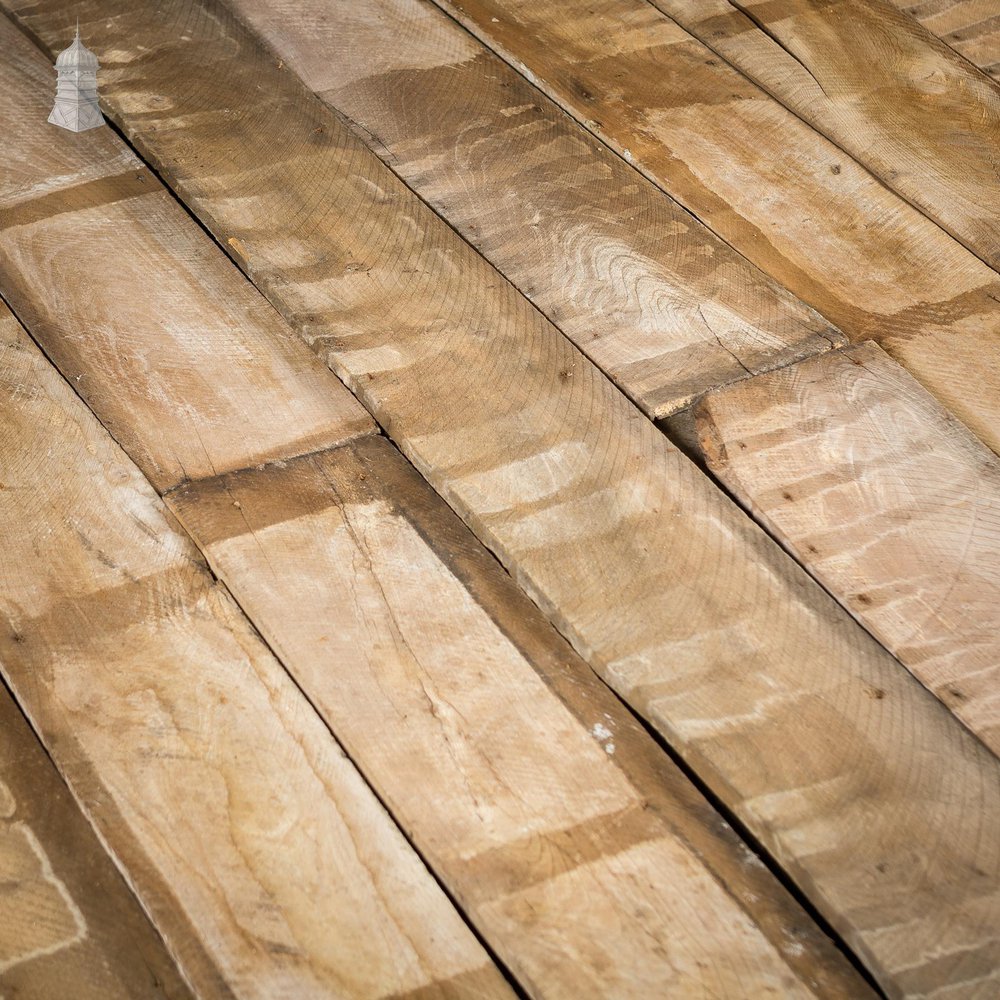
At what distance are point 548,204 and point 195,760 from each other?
1.01 m

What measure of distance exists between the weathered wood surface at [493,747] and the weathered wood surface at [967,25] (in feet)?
4.51

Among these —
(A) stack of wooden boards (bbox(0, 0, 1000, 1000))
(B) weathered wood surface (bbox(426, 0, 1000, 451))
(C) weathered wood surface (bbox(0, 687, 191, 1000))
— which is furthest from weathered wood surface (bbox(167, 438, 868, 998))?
(B) weathered wood surface (bbox(426, 0, 1000, 451))

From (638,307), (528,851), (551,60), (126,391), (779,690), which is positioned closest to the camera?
(528,851)

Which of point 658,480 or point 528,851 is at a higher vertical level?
point 658,480

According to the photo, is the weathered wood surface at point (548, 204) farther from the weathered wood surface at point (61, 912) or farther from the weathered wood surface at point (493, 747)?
the weathered wood surface at point (61, 912)

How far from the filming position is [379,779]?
1259 millimetres

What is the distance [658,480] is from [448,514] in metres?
→ 0.25

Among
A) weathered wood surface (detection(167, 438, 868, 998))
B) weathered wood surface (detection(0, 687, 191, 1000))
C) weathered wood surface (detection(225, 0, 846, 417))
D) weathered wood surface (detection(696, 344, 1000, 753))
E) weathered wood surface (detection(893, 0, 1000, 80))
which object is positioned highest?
weathered wood surface (detection(893, 0, 1000, 80))

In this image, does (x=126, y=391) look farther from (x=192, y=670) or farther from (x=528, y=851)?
(x=528, y=851)

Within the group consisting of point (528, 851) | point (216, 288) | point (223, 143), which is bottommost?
point (528, 851)

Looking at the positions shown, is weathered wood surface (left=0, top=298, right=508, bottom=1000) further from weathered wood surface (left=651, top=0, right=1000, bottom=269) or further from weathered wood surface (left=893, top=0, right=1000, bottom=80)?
weathered wood surface (left=893, top=0, right=1000, bottom=80)

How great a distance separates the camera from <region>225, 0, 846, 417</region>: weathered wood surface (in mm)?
1691

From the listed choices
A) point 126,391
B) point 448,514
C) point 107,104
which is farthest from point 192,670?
point 107,104

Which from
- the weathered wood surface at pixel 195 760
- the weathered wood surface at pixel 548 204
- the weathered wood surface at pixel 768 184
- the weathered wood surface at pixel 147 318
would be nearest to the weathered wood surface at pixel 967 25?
the weathered wood surface at pixel 768 184
